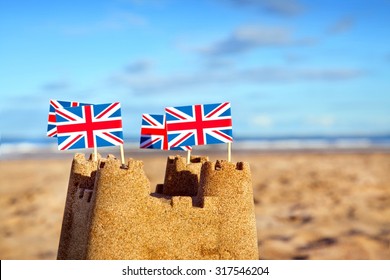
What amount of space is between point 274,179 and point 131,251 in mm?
22221

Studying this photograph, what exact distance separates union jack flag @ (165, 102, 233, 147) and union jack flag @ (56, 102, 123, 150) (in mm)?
782

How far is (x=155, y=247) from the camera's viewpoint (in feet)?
24.1

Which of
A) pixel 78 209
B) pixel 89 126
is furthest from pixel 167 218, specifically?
pixel 89 126

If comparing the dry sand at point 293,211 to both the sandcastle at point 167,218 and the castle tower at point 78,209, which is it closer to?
the castle tower at point 78,209

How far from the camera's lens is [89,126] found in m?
8.09

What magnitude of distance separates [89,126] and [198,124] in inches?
63.6

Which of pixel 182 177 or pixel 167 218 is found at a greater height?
pixel 182 177

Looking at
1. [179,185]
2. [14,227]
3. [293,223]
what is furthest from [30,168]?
[179,185]

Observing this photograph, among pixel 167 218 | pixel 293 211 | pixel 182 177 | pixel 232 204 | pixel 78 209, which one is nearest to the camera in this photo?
pixel 167 218

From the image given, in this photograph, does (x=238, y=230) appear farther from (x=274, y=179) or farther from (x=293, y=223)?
(x=274, y=179)

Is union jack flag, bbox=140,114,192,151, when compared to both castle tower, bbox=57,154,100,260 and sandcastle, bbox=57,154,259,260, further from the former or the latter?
sandcastle, bbox=57,154,259,260

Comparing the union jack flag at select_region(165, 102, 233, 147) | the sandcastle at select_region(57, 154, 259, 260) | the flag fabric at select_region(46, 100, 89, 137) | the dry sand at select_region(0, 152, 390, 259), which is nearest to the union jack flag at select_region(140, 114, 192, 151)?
the union jack flag at select_region(165, 102, 233, 147)

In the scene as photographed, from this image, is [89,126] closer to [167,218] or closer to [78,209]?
[78,209]

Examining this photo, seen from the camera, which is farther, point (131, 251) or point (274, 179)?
point (274, 179)
